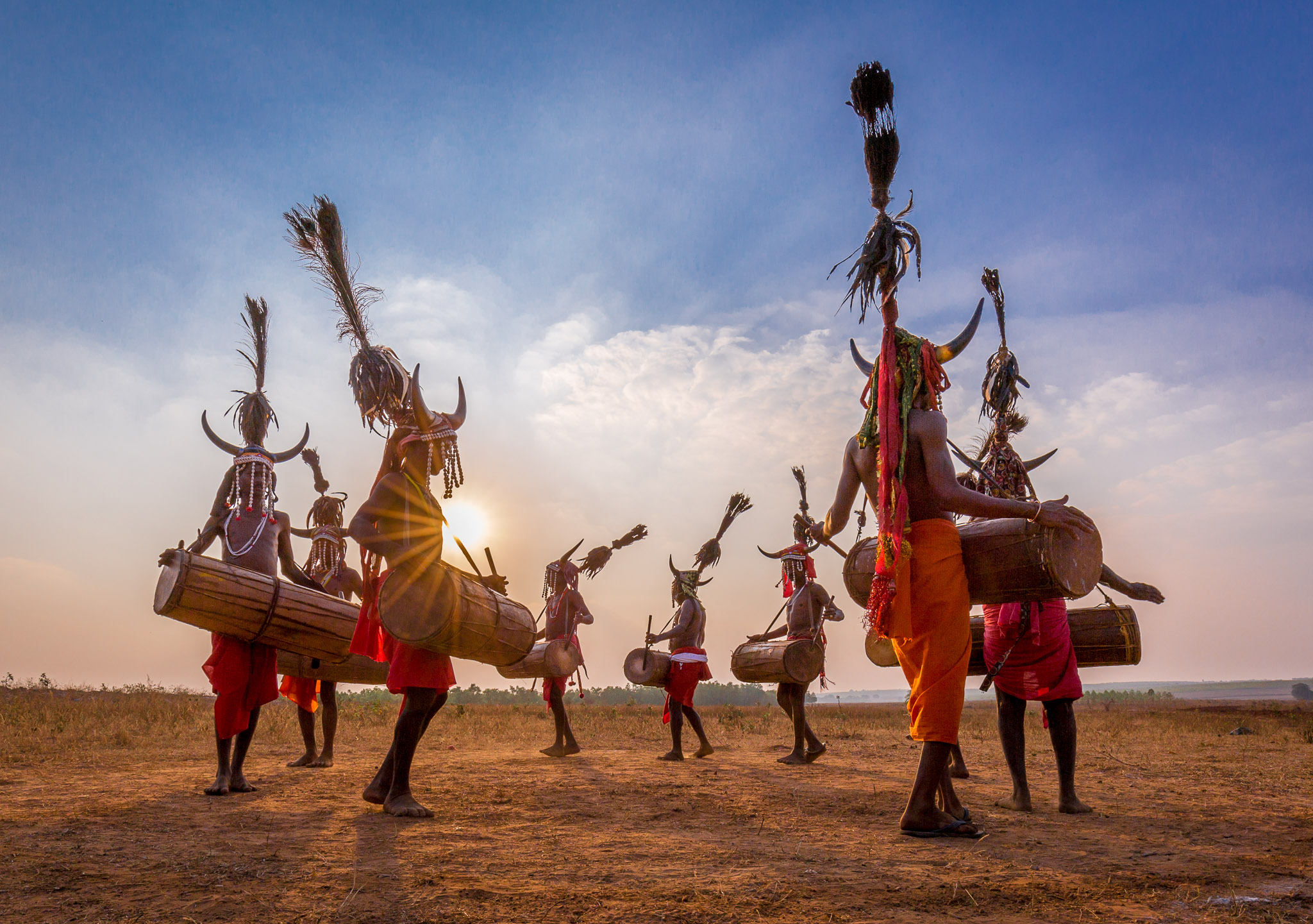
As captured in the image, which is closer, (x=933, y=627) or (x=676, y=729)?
(x=933, y=627)

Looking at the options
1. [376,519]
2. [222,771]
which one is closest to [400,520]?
[376,519]

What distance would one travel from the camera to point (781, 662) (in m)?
8.84

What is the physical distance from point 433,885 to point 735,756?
7215 millimetres

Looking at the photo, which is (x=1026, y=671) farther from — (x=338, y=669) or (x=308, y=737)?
(x=308, y=737)

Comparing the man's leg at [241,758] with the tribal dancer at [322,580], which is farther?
the tribal dancer at [322,580]

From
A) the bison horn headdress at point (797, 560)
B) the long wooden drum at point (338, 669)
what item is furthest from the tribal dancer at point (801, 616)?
the long wooden drum at point (338, 669)

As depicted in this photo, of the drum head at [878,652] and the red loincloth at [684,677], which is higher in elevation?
the drum head at [878,652]

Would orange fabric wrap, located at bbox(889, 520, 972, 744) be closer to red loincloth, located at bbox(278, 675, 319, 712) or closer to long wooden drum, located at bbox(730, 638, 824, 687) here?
long wooden drum, located at bbox(730, 638, 824, 687)

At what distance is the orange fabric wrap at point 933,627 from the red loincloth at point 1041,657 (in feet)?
4.50

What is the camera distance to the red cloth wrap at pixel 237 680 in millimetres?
5871

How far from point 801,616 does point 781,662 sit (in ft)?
2.10

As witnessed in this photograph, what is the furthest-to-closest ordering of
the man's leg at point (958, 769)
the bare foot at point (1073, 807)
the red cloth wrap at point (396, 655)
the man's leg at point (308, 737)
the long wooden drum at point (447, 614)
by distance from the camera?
the man's leg at point (308, 737)
the man's leg at point (958, 769)
the bare foot at point (1073, 807)
the red cloth wrap at point (396, 655)
the long wooden drum at point (447, 614)

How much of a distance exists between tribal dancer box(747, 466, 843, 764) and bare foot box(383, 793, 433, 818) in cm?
484

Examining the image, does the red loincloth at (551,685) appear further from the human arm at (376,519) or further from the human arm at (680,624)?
the human arm at (376,519)
